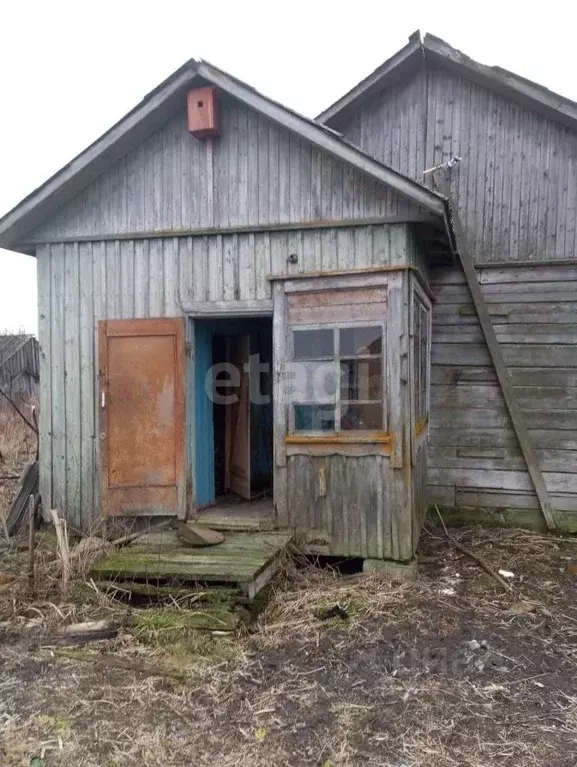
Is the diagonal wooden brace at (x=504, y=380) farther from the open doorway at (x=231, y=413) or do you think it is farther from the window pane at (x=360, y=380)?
the open doorway at (x=231, y=413)

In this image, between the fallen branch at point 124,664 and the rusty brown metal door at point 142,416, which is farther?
the rusty brown metal door at point 142,416

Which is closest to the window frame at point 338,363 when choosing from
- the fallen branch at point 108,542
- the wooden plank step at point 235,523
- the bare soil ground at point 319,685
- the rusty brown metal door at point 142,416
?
the wooden plank step at point 235,523

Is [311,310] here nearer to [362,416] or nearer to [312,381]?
[312,381]

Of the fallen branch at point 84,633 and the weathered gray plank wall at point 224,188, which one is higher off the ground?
the weathered gray plank wall at point 224,188

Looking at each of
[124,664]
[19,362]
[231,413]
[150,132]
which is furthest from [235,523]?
[19,362]

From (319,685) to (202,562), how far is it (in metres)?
1.75

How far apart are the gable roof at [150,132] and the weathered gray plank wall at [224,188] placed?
0.16 meters

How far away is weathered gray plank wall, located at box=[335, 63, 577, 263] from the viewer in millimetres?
8297

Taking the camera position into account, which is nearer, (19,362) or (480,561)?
(480,561)

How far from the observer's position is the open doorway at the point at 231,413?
291 inches

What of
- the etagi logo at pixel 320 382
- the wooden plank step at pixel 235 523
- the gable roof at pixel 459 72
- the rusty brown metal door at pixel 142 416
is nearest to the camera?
the etagi logo at pixel 320 382

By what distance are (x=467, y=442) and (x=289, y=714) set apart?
5367 mm

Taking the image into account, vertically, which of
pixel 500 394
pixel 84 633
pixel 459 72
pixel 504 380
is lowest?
pixel 84 633

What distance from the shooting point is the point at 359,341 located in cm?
643
